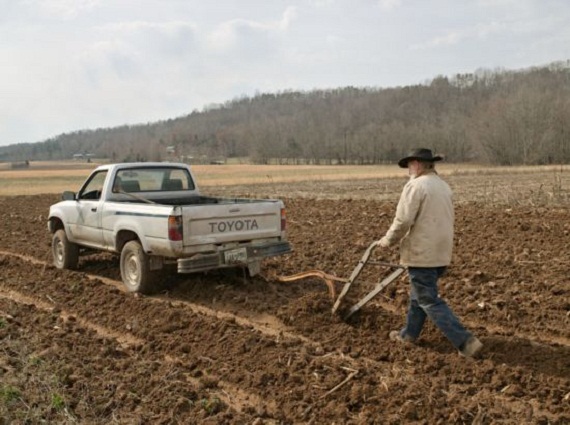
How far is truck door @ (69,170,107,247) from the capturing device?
30.0 ft

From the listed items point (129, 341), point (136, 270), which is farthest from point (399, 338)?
point (136, 270)

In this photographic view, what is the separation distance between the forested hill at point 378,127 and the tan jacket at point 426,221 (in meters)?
78.4

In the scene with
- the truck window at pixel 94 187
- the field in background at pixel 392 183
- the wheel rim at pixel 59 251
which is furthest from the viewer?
the field in background at pixel 392 183

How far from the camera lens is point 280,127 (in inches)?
5428

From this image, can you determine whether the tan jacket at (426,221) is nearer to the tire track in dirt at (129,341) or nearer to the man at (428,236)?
the man at (428,236)

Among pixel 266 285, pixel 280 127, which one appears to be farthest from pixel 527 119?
pixel 266 285

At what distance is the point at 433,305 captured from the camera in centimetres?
540

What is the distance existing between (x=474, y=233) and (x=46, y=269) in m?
8.60

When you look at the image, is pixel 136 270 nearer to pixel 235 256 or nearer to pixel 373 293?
pixel 235 256

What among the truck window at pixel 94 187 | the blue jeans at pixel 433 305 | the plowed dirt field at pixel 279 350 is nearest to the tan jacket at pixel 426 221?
the blue jeans at pixel 433 305

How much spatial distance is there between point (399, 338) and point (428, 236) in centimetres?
116

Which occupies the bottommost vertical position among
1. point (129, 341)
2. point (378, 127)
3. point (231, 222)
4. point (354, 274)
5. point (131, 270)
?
point (129, 341)

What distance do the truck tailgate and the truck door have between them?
226cm

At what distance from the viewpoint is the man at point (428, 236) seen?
17.5ft
